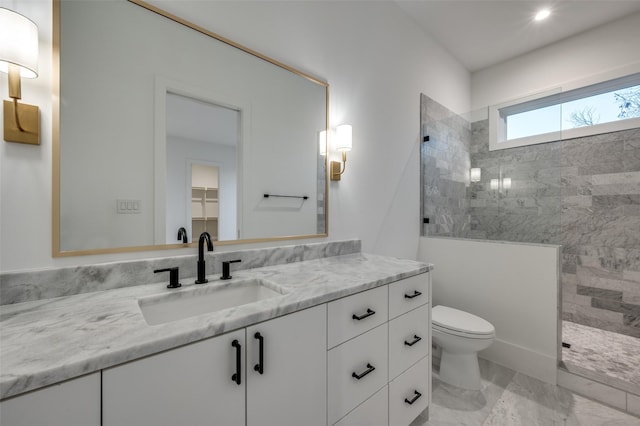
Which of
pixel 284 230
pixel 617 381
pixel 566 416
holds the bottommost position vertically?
pixel 566 416

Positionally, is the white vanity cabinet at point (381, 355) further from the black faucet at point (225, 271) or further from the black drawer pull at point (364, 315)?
the black faucet at point (225, 271)

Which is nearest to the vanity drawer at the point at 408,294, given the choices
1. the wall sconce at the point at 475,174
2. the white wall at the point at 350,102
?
the white wall at the point at 350,102

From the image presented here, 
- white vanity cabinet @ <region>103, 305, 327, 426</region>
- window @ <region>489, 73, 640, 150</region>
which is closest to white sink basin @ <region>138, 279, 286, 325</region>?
white vanity cabinet @ <region>103, 305, 327, 426</region>

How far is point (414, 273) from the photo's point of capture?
1399 millimetres

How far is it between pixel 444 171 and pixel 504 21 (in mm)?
1390

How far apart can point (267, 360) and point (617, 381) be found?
7.35 feet

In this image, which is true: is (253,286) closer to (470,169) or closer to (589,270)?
(470,169)

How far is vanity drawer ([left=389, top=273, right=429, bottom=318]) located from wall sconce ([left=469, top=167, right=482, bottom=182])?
1.58 m

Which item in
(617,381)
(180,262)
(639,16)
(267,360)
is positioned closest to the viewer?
(267,360)

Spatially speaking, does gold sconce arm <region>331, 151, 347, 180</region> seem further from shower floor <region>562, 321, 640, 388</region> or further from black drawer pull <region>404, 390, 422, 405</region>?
shower floor <region>562, 321, 640, 388</region>

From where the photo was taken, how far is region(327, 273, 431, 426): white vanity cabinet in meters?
1.06

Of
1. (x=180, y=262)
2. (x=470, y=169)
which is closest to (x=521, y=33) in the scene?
(x=470, y=169)

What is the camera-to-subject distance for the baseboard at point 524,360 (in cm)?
190

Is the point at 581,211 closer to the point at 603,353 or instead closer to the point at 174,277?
the point at 603,353
